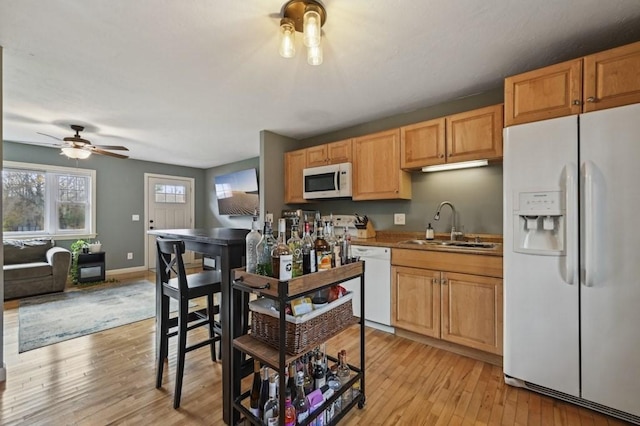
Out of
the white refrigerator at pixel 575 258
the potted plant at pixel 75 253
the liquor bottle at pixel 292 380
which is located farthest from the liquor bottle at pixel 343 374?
the potted plant at pixel 75 253

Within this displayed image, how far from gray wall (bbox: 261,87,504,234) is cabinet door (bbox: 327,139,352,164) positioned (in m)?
0.31

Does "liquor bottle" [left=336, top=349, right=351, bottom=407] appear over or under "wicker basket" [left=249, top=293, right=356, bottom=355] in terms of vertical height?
under

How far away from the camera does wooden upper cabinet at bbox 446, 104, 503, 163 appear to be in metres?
2.23

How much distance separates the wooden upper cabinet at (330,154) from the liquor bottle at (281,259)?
217 cm

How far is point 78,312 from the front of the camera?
10.4 ft

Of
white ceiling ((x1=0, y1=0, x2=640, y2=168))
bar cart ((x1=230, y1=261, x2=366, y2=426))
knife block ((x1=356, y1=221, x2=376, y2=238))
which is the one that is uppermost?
white ceiling ((x1=0, y1=0, x2=640, y2=168))

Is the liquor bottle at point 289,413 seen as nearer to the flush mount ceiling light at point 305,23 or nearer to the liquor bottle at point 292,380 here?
the liquor bottle at point 292,380

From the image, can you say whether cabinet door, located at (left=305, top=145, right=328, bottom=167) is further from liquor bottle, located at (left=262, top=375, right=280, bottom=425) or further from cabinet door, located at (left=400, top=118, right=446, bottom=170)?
liquor bottle, located at (left=262, top=375, right=280, bottom=425)

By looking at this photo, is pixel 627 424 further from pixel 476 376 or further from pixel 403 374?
pixel 403 374

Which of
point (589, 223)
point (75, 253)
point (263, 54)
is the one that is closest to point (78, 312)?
point (75, 253)

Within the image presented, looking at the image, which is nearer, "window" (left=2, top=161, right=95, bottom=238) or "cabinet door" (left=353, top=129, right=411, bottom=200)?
"cabinet door" (left=353, top=129, right=411, bottom=200)

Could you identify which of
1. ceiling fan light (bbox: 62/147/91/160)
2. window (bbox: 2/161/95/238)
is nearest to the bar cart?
ceiling fan light (bbox: 62/147/91/160)

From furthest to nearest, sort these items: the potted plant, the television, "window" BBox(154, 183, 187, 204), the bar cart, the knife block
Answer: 1. "window" BBox(154, 183, 187, 204)
2. the television
3. the potted plant
4. the knife block
5. the bar cart

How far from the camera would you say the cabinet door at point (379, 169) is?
283cm
